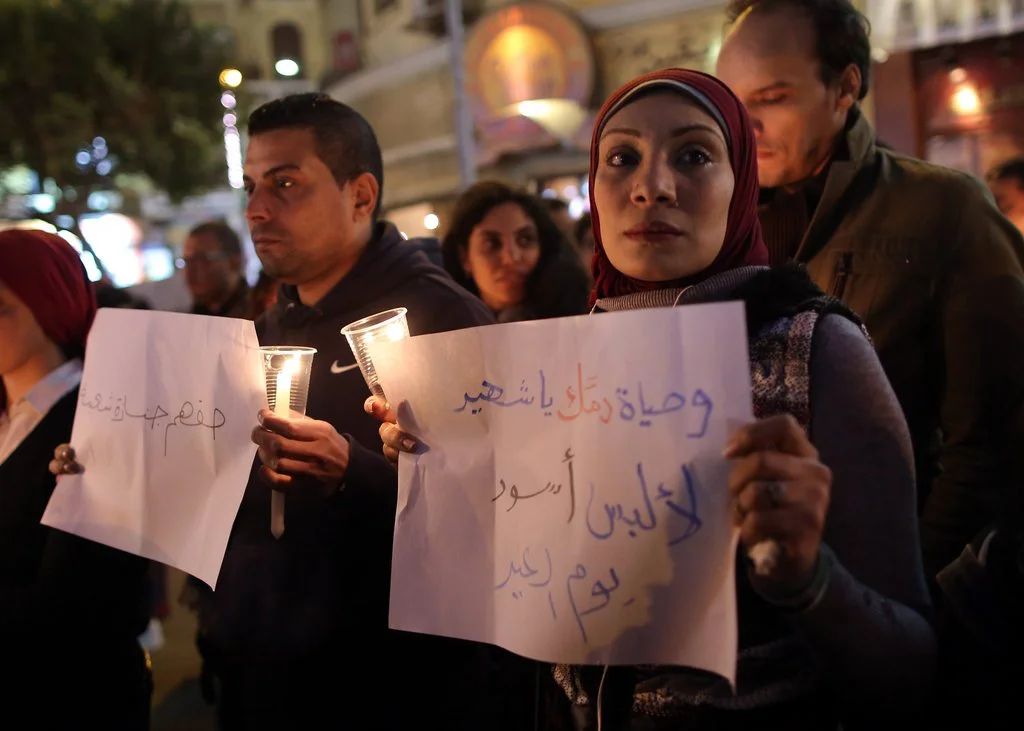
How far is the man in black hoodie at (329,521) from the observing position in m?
2.15

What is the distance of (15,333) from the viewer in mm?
2541

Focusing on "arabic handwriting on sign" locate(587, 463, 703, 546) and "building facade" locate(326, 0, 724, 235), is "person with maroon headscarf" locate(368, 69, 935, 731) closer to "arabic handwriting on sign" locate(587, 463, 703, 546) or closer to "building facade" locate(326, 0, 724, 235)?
"arabic handwriting on sign" locate(587, 463, 703, 546)

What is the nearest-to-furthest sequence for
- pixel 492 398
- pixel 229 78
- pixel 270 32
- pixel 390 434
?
pixel 492 398, pixel 390 434, pixel 229 78, pixel 270 32

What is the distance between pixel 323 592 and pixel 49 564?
0.74 metres

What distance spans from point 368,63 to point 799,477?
19875 millimetres

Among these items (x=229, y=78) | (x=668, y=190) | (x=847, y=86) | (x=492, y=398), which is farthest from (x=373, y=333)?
(x=229, y=78)

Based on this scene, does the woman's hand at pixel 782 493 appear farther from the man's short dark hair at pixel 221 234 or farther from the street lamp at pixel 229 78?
the street lamp at pixel 229 78

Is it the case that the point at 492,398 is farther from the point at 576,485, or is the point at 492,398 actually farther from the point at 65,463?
the point at 65,463

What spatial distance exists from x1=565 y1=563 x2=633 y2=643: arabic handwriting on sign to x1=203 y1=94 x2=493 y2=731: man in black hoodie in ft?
2.36

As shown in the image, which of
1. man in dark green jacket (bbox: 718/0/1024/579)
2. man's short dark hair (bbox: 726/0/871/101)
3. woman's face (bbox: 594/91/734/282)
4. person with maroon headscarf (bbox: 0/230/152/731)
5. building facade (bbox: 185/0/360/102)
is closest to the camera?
woman's face (bbox: 594/91/734/282)

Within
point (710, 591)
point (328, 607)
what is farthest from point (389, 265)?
point (710, 591)

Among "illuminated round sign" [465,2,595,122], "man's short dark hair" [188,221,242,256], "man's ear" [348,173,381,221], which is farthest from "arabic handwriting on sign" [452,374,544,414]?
"illuminated round sign" [465,2,595,122]

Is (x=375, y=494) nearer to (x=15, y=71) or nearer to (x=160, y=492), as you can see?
(x=160, y=492)

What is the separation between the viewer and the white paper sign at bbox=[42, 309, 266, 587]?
183 cm
